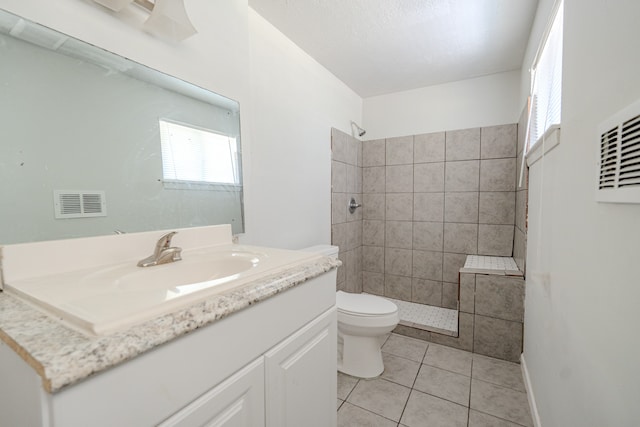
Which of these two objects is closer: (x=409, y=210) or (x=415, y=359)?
(x=415, y=359)

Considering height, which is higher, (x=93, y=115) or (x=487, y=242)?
(x=93, y=115)

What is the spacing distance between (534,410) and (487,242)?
4.43 ft

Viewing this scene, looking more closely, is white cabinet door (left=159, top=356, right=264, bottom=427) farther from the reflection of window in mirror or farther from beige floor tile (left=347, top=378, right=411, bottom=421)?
beige floor tile (left=347, top=378, right=411, bottom=421)

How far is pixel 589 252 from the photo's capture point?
2.43 feet

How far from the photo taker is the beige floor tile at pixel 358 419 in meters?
1.36

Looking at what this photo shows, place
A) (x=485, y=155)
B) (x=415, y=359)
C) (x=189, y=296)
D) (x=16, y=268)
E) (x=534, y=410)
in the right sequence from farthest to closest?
(x=485, y=155)
(x=415, y=359)
(x=534, y=410)
(x=16, y=268)
(x=189, y=296)

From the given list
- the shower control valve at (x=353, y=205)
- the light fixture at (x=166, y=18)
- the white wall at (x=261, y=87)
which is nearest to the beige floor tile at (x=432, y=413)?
the white wall at (x=261, y=87)

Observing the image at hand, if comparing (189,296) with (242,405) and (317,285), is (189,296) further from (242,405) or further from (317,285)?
(317,285)

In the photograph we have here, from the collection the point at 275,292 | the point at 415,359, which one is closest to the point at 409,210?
the point at 415,359

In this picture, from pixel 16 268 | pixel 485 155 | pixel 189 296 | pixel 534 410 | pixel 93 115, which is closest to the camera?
pixel 189 296

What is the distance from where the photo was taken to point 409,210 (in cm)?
273

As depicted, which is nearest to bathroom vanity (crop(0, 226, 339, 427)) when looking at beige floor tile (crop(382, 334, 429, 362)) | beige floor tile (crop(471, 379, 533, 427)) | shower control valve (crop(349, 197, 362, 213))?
beige floor tile (crop(471, 379, 533, 427))

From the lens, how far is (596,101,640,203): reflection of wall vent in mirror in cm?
50

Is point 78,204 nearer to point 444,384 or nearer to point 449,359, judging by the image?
point 444,384
